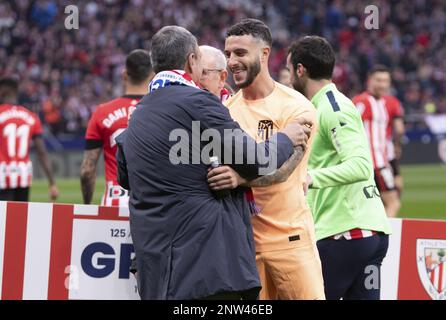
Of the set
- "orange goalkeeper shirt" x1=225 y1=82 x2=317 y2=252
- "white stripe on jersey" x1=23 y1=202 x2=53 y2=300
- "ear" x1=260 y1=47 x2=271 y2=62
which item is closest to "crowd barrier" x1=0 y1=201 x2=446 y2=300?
"white stripe on jersey" x1=23 y1=202 x2=53 y2=300

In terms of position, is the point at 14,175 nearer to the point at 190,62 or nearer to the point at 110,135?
the point at 110,135

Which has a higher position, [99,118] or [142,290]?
[99,118]

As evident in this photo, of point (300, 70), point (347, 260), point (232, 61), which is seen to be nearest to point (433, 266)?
point (347, 260)

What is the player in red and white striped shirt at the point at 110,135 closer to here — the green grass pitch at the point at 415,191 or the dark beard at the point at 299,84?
the dark beard at the point at 299,84

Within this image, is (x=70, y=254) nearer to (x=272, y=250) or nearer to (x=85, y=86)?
(x=272, y=250)

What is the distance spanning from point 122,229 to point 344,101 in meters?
1.72

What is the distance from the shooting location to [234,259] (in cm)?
427

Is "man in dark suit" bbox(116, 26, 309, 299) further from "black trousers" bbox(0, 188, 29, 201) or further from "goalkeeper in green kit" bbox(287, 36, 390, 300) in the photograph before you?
"black trousers" bbox(0, 188, 29, 201)

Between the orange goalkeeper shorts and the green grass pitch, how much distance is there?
10.2 metres

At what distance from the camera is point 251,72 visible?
4.94 metres

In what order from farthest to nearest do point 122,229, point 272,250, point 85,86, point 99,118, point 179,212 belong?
point 85,86
point 99,118
point 122,229
point 272,250
point 179,212

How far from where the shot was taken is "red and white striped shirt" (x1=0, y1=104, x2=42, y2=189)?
1063cm

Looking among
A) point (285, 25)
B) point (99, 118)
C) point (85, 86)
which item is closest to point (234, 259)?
point (99, 118)

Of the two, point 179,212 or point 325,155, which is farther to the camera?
point 325,155
